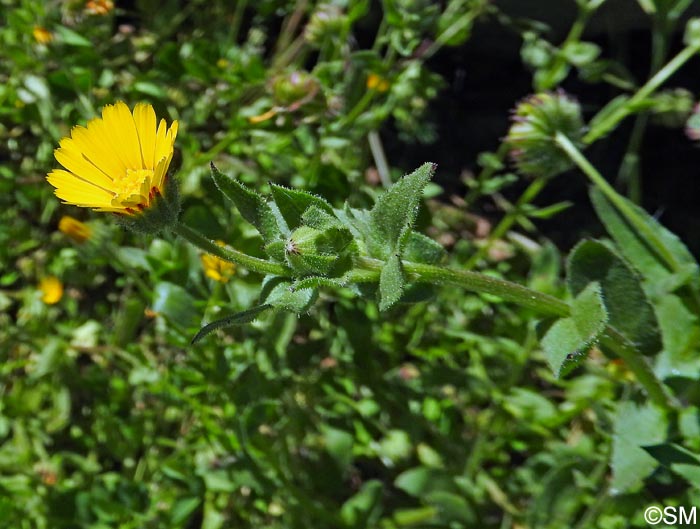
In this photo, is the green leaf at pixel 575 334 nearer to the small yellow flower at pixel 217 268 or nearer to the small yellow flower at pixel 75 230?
the small yellow flower at pixel 217 268

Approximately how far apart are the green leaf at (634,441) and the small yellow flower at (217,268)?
0.87 m

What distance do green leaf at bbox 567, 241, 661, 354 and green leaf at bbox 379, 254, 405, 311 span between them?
1.72 feet

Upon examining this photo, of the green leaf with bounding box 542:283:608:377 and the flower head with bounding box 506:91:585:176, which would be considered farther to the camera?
the flower head with bounding box 506:91:585:176

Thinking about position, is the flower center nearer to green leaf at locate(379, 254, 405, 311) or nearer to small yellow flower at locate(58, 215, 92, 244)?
green leaf at locate(379, 254, 405, 311)

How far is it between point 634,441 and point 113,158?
1.14 m

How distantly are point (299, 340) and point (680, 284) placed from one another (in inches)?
37.4

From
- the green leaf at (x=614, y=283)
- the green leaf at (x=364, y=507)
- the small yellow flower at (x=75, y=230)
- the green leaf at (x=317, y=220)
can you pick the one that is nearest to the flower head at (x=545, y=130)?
the green leaf at (x=614, y=283)

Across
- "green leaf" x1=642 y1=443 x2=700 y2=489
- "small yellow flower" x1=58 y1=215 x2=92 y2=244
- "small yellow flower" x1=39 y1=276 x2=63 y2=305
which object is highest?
"green leaf" x1=642 y1=443 x2=700 y2=489

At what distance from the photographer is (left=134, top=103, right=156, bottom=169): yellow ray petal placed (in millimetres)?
1214

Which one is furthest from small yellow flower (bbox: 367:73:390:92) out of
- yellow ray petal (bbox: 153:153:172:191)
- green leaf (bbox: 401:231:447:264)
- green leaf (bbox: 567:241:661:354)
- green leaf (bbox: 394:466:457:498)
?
yellow ray petal (bbox: 153:153:172:191)

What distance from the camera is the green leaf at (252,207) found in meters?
1.17

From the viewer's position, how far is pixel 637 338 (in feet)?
5.20

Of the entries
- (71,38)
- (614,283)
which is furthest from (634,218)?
(71,38)

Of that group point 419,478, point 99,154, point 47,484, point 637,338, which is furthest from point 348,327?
point 47,484
